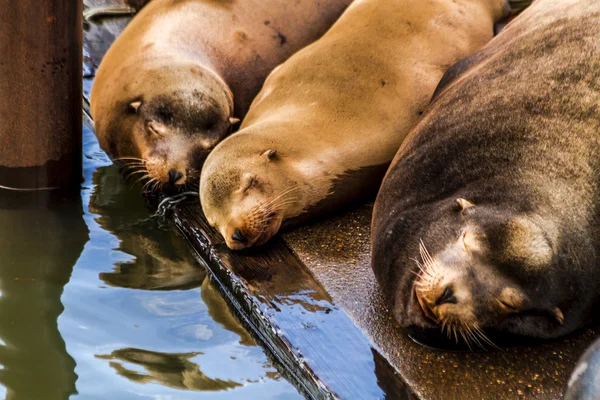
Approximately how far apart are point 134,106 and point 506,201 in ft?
8.64

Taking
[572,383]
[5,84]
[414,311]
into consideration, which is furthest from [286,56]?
[572,383]

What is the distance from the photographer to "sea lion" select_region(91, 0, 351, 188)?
5.43 metres

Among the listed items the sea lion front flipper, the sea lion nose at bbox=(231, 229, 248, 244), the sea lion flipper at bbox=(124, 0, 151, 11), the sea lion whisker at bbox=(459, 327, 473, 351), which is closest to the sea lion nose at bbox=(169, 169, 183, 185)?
the sea lion nose at bbox=(231, 229, 248, 244)

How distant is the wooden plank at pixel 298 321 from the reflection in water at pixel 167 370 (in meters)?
0.32

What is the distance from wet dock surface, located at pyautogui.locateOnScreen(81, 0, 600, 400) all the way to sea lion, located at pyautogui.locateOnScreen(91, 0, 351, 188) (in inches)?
33.6

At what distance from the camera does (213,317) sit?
4.23 metres

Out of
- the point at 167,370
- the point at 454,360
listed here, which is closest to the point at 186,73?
the point at 167,370

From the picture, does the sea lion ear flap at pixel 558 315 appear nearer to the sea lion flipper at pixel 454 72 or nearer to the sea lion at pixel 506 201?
the sea lion at pixel 506 201

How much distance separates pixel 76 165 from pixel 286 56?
1587 millimetres

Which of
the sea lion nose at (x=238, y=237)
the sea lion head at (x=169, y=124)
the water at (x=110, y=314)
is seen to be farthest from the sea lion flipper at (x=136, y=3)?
the sea lion nose at (x=238, y=237)

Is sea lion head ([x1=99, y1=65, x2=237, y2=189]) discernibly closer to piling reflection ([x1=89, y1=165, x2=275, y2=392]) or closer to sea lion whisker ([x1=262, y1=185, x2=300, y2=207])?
piling reflection ([x1=89, y1=165, x2=275, y2=392])

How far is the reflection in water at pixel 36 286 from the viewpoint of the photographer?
3676 millimetres

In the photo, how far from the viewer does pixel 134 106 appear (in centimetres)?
545

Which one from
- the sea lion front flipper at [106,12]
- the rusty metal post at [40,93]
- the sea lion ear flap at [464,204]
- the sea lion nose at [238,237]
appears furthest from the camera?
the sea lion front flipper at [106,12]
